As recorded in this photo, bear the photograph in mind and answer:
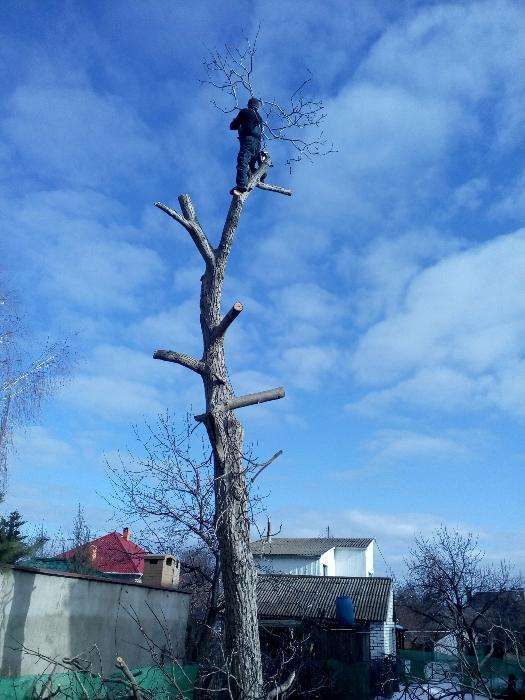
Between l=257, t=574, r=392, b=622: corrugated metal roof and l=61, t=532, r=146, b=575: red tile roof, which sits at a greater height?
l=61, t=532, r=146, b=575: red tile roof

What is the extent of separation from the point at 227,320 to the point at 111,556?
20801mm

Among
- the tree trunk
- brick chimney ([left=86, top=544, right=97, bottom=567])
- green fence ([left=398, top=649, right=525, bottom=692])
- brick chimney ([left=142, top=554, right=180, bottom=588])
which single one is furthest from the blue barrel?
the tree trunk

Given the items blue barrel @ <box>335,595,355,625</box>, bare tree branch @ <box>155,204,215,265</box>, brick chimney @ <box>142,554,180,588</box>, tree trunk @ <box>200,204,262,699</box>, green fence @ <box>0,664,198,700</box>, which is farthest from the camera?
blue barrel @ <box>335,595,355,625</box>

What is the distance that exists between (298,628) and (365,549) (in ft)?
80.1

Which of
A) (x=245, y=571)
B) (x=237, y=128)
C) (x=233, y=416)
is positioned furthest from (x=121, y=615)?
(x=237, y=128)

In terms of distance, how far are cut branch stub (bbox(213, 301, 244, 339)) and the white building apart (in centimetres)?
2921

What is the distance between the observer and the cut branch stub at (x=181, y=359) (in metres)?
6.52

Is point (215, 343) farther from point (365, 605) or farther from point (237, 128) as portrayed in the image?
point (365, 605)

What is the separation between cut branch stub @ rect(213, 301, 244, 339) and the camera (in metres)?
6.18

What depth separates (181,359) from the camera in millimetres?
6551

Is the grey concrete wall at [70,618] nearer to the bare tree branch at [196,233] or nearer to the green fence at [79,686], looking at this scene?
the green fence at [79,686]

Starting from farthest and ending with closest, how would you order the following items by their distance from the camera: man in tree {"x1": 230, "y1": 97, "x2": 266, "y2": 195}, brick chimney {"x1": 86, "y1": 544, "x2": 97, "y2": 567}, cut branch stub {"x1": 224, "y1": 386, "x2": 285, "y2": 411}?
brick chimney {"x1": 86, "y1": 544, "x2": 97, "y2": 567}, man in tree {"x1": 230, "y1": 97, "x2": 266, "y2": 195}, cut branch stub {"x1": 224, "y1": 386, "x2": 285, "y2": 411}

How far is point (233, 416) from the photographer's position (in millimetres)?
6453

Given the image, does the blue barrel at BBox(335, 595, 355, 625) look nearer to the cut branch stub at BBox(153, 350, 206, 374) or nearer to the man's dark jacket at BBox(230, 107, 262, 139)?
the cut branch stub at BBox(153, 350, 206, 374)
